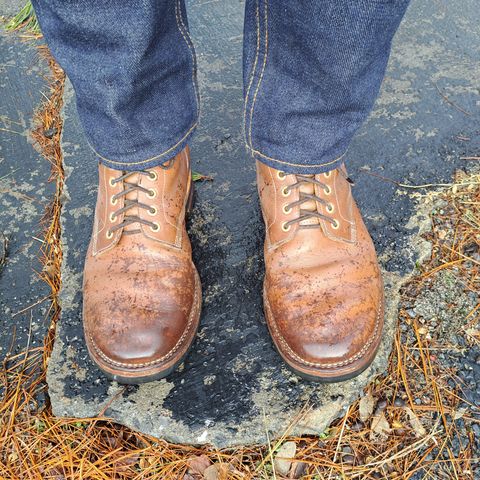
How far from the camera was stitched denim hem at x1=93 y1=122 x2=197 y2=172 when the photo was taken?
1306 millimetres

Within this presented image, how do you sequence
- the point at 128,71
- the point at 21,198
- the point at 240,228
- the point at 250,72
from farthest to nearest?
the point at 21,198, the point at 240,228, the point at 250,72, the point at 128,71

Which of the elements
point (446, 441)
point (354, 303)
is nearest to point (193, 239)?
point (354, 303)

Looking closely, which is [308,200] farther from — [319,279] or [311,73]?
[311,73]

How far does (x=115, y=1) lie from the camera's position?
0.95 meters

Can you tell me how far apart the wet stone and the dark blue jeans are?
0.42m

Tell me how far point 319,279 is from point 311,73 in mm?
524

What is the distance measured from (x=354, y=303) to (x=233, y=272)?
0.42 meters

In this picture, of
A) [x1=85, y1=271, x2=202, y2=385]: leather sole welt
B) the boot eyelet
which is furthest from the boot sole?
the boot eyelet

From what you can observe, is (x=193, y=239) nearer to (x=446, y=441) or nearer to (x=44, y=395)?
(x=44, y=395)

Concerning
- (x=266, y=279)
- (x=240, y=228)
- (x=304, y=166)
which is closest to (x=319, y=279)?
(x=266, y=279)

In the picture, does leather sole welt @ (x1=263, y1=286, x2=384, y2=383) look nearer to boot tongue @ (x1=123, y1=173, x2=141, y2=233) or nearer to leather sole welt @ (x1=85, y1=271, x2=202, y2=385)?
leather sole welt @ (x1=85, y1=271, x2=202, y2=385)

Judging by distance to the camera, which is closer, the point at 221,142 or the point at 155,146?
the point at 155,146

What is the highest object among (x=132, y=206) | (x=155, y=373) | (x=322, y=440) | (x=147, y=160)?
(x=147, y=160)

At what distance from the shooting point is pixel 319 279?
1.31 meters
